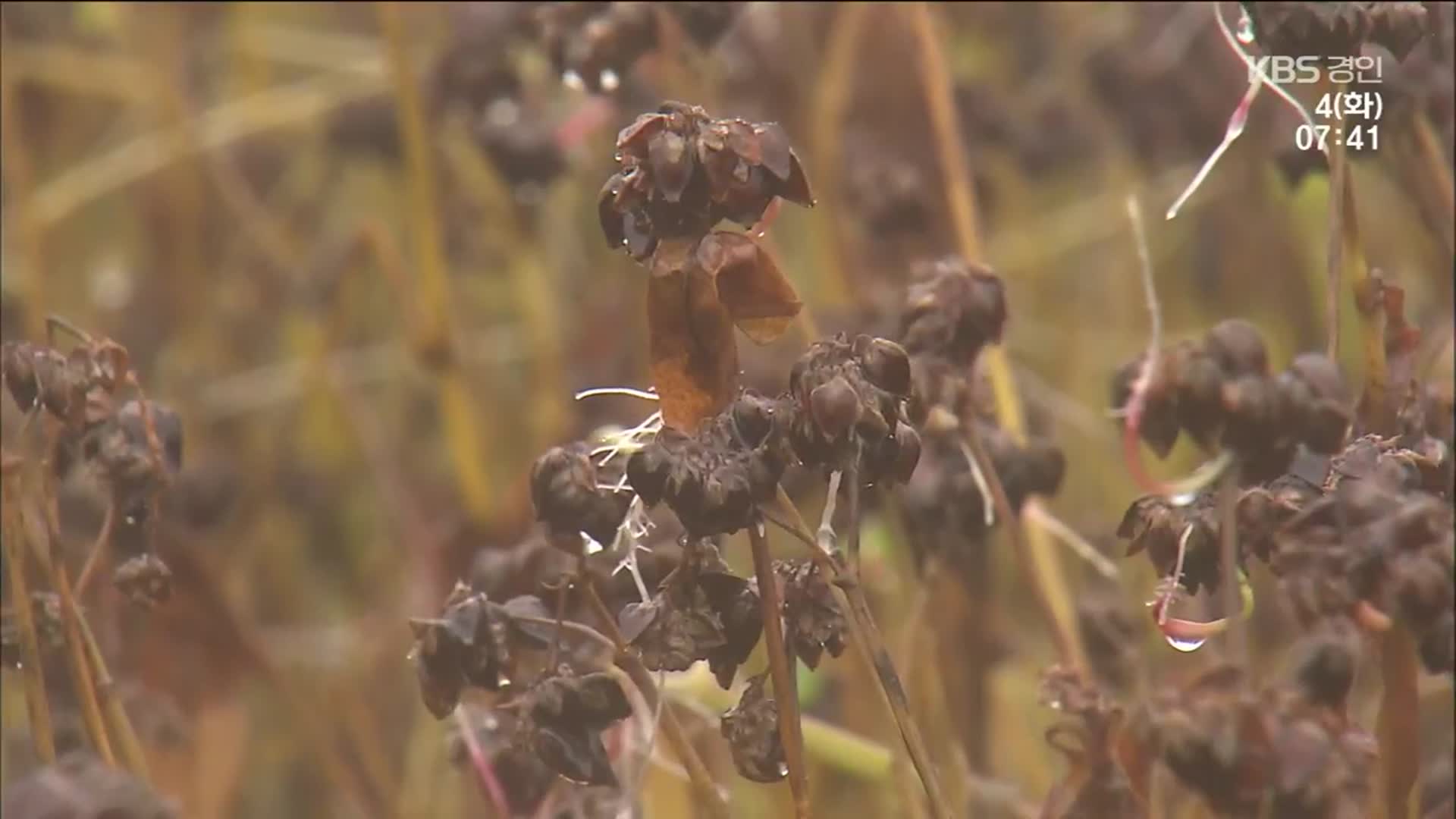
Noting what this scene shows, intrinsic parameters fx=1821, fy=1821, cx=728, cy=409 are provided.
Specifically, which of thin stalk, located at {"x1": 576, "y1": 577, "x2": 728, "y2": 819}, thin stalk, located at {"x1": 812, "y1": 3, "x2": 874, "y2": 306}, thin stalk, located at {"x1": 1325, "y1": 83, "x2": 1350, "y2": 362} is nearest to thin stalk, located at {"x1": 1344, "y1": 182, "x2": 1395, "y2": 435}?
thin stalk, located at {"x1": 1325, "y1": 83, "x2": 1350, "y2": 362}

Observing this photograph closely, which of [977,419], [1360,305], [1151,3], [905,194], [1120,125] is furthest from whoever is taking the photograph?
[1120,125]

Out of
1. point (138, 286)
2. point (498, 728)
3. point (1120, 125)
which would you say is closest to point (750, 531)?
point (498, 728)

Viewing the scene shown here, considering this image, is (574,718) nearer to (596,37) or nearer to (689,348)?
(689,348)

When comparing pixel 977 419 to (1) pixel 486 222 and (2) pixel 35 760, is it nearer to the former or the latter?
(2) pixel 35 760

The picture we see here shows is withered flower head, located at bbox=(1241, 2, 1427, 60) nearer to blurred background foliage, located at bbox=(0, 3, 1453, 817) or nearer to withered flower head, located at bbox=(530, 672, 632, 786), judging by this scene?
blurred background foliage, located at bbox=(0, 3, 1453, 817)

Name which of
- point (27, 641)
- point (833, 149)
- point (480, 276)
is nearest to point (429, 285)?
point (833, 149)

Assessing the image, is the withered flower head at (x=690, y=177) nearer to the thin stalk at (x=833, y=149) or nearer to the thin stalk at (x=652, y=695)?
the thin stalk at (x=652, y=695)
